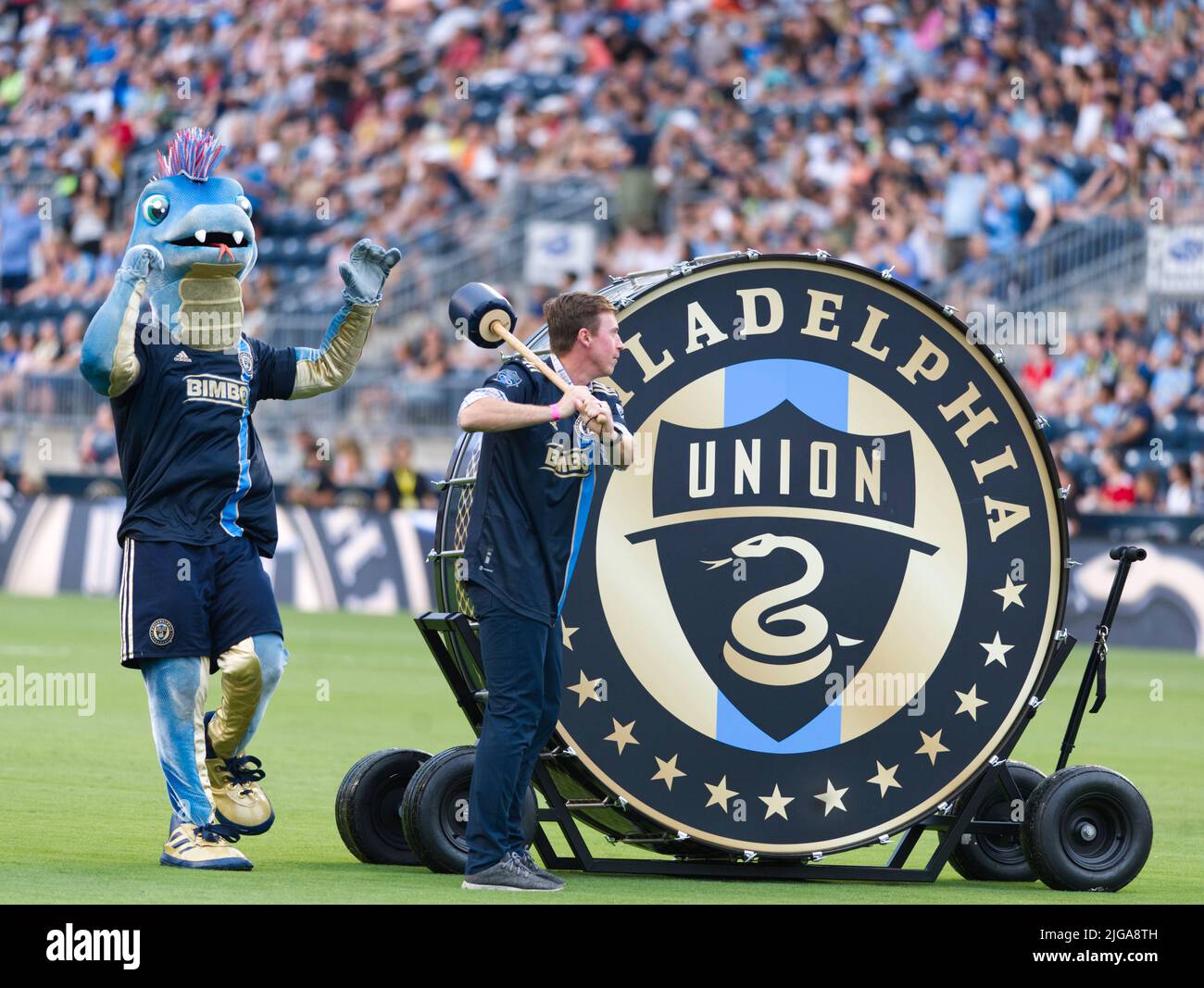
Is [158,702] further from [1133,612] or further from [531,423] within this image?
[1133,612]

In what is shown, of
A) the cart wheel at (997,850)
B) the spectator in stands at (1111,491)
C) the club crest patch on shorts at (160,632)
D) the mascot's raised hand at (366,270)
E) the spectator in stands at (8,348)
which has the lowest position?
the cart wheel at (997,850)

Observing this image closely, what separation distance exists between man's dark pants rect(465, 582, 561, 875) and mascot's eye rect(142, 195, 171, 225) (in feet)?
6.08

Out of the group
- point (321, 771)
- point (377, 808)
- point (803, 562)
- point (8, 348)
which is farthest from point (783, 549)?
point (8, 348)

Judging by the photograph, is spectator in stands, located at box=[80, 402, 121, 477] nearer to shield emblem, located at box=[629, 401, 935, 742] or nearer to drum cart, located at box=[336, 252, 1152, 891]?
drum cart, located at box=[336, 252, 1152, 891]

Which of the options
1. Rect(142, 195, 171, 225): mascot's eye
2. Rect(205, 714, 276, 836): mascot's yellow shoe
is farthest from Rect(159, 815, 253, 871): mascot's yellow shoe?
Rect(142, 195, 171, 225): mascot's eye

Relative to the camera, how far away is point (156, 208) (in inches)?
304

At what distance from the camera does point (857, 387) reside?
7738mm

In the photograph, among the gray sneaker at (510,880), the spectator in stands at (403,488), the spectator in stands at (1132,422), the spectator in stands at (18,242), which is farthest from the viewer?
the spectator in stands at (18,242)

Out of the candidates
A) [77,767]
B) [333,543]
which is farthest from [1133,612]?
[77,767]

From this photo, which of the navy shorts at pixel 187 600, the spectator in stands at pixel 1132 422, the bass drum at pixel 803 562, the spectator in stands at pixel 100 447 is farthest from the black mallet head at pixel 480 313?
the spectator in stands at pixel 100 447

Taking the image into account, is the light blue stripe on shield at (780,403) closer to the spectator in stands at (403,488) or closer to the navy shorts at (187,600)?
the navy shorts at (187,600)

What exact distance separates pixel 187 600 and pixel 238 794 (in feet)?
2.56

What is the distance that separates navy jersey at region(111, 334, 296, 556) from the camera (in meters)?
7.42
